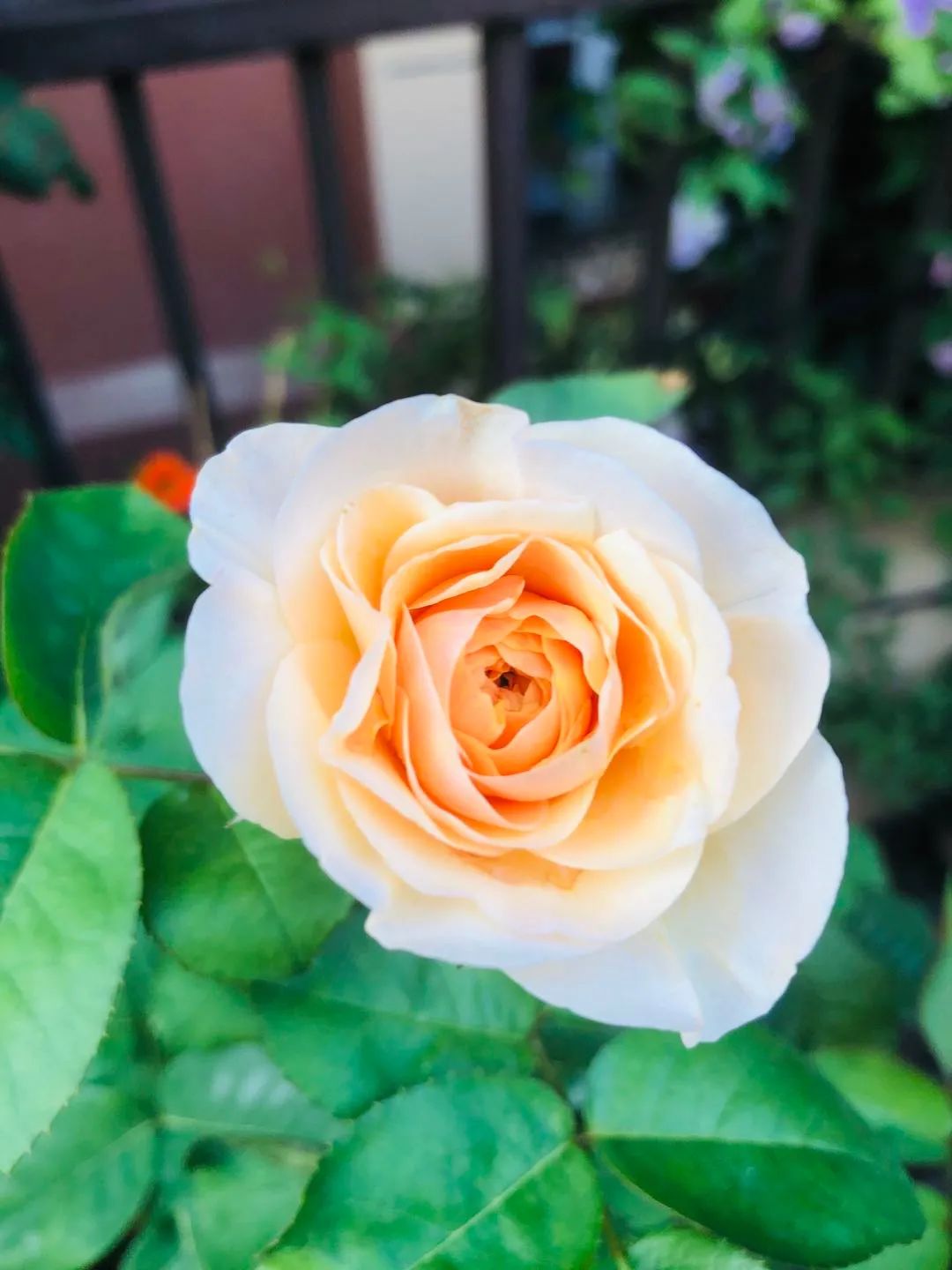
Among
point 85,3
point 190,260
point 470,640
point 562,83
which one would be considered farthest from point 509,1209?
point 190,260

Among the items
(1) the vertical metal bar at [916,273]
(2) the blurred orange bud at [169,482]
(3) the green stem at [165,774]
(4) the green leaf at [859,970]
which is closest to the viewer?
(3) the green stem at [165,774]

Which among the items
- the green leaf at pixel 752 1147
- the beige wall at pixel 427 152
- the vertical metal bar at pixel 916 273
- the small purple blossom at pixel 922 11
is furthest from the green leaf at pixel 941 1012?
the beige wall at pixel 427 152

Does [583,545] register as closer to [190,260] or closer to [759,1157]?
[759,1157]

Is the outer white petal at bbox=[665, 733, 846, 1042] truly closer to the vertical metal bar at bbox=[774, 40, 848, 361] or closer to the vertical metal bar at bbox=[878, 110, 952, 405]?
the vertical metal bar at bbox=[774, 40, 848, 361]

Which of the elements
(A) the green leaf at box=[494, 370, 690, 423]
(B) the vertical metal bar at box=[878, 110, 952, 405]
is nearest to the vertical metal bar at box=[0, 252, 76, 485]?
(A) the green leaf at box=[494, 370, 690, 423]

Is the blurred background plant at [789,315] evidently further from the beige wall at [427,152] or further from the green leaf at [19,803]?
the green leaf at [19,803]
